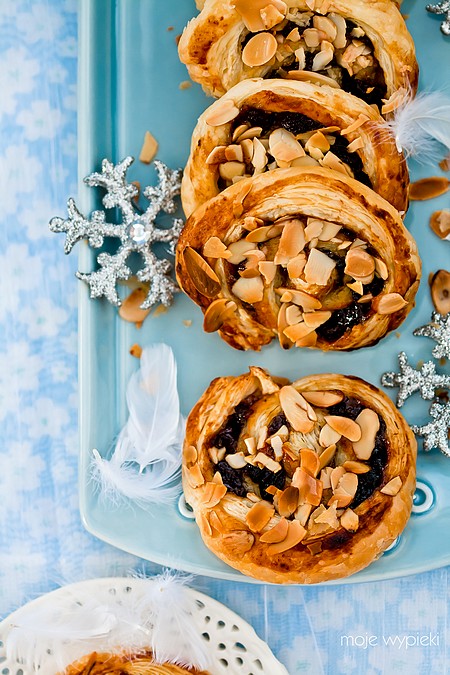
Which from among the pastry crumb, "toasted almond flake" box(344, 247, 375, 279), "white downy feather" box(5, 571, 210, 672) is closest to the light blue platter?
the pastry crumb

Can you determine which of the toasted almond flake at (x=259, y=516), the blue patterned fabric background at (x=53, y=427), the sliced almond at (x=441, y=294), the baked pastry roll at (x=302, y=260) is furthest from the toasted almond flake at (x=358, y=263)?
the blue patterned fabric background at (x=53, y=427)

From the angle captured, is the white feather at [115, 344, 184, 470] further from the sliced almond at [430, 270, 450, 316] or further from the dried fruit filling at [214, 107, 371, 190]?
the sliced almond at [430, 270, 450, 316]

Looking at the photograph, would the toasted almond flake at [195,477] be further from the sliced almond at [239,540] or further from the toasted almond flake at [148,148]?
the toasted almond flake at [148,148]

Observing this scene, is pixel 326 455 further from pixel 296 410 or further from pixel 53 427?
pixel 53 427

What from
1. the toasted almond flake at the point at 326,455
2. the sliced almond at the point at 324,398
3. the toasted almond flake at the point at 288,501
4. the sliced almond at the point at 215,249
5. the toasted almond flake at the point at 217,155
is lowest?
the toasted almond flake at the point at 288,501

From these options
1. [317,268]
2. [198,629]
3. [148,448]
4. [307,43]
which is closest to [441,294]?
[317,268]

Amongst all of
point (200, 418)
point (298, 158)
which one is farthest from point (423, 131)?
point (200, 418)

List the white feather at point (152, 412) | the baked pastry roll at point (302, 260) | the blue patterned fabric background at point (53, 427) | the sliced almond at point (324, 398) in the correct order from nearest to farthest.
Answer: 1. the baked pastry roll at point (302, 260)
2. the sliced almond at point (324, 398)
3. the white feather at point (152, 412)
4. the blue patterned fabric background at point (53, 427)
